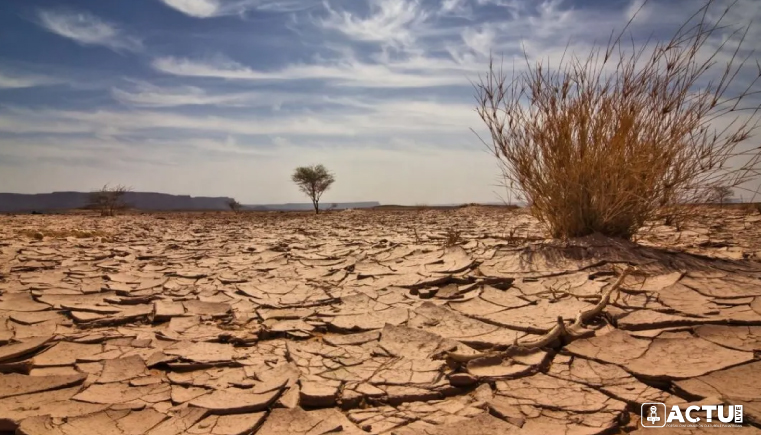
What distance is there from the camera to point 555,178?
3711mm

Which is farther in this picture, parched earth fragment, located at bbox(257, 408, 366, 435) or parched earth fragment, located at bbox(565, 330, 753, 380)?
parched earth fragment, located at bbox(565, 330, 753, 380)

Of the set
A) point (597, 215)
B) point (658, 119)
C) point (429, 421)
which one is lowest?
point (429, 421)

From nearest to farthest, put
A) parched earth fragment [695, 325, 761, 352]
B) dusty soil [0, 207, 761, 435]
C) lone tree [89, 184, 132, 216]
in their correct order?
dusty soil [0, 207, 761, 435], parched earth fragment [695, 325, 761, 352], lone tree [89, 184, 132, 216]

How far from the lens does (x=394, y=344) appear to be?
2.18m

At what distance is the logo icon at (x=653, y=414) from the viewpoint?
141 cm

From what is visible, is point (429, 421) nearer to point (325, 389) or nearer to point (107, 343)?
point (325, 389)

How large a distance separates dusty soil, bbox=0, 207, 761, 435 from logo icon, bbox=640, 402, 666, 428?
33mm

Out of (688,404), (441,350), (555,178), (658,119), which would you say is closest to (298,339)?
(441,350)

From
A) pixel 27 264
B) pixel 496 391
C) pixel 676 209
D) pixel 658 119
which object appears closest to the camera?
pixel 496 391

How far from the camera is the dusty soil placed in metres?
1.55

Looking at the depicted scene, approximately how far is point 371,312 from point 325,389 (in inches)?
38.5

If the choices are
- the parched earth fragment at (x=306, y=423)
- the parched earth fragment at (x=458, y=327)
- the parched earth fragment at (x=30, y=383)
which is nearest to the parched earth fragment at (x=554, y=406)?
the parched earth fragment at (x=458, y=327)

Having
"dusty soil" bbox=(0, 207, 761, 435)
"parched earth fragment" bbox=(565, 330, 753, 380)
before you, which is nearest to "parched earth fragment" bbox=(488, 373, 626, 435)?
"dusty soil" bbox=(0, 207, 761, 435)

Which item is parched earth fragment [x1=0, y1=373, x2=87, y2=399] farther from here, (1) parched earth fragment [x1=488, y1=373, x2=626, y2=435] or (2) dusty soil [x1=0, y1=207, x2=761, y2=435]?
(1) parched earth fragment [x1=488, y1=373, x2=626, y2=435]
